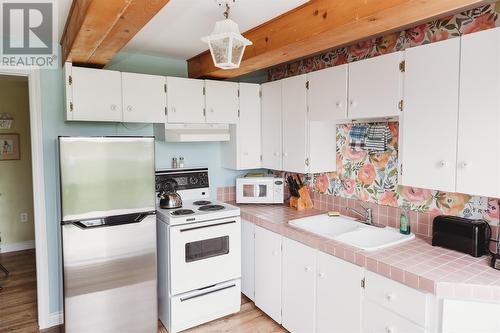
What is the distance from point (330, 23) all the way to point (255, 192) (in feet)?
6.34

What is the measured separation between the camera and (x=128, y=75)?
2.71 m

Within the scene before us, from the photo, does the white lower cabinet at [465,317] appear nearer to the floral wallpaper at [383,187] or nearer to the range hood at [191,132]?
the floral wallpaper at [383,187]

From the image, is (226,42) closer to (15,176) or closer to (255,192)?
(255,192)

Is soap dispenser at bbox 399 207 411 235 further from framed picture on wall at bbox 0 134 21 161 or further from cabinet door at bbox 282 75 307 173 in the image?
framed picture on wall at bbox 0 134 21 161

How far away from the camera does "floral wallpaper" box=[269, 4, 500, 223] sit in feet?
6.59

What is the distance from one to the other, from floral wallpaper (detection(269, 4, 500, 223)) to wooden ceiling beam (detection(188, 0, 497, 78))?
116 mm

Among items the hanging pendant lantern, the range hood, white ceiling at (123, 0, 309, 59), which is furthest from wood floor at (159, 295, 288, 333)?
white ceiling at (123, 0, 309, 59)

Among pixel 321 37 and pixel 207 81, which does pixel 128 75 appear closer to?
pixel 207 81

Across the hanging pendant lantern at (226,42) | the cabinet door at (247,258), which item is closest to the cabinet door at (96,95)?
the hanging pendant lantern at (226,42)

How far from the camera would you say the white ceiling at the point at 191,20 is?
6.48 ft

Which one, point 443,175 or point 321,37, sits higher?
point 321,37

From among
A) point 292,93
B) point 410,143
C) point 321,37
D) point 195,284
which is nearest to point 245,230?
point 195,284

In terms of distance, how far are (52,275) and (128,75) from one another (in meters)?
1.85

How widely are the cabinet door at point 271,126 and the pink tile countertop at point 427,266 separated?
962 mm
